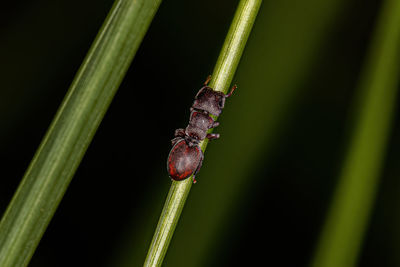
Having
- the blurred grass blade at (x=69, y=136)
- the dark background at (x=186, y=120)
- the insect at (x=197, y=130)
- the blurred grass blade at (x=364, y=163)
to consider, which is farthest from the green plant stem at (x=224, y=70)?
the dark background at (x=186, y=120)

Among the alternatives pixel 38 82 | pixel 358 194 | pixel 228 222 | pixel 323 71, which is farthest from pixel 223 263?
pixel 38 82

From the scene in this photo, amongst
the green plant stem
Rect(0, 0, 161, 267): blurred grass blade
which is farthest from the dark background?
Rect(0, 0, 161, 267): blurred grass blade

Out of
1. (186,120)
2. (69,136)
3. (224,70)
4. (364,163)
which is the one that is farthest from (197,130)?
(69,136)

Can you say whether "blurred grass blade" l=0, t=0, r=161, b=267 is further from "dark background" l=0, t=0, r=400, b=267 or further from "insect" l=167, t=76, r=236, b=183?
"dark background" l=0, t=0, r=400, b=267

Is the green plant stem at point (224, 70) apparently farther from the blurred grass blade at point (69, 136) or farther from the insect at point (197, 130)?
the insect at point (197, 130)

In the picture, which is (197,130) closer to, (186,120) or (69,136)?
(186,120)
